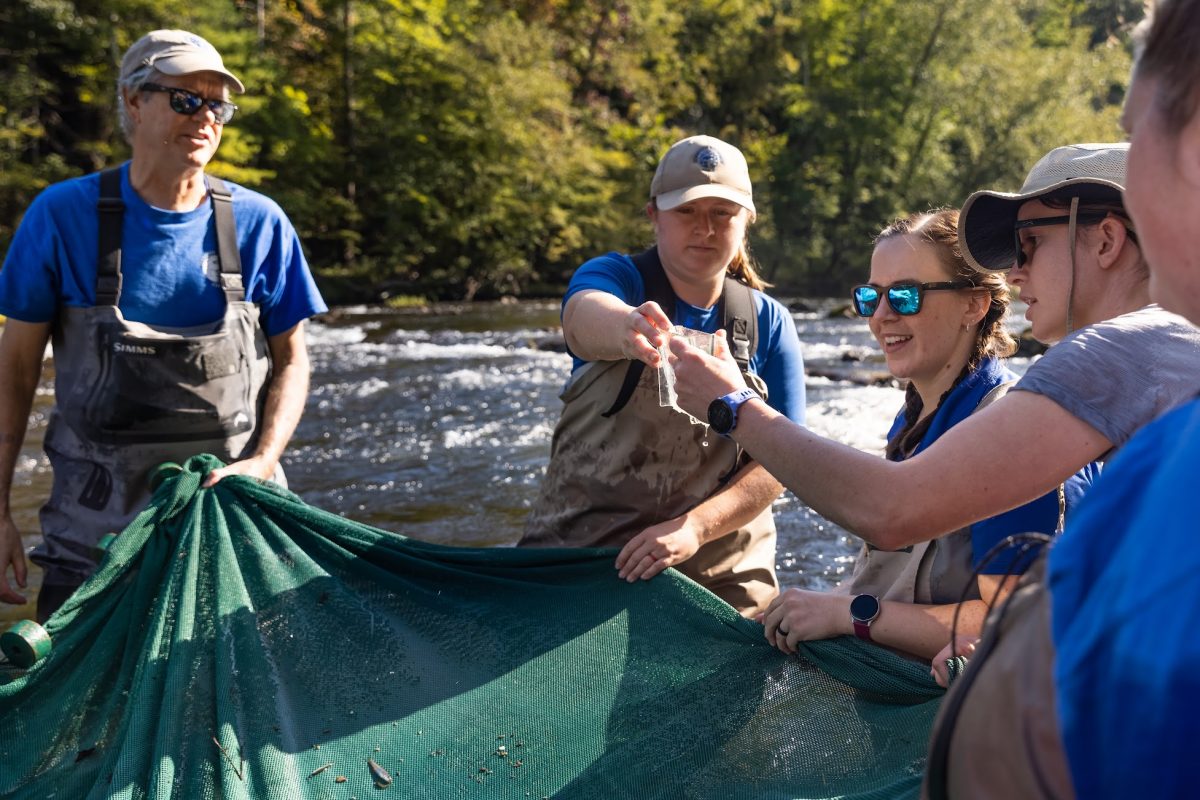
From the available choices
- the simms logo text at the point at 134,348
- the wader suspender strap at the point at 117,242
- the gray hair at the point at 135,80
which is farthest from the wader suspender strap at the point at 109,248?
the gray hair at the point at 135,80

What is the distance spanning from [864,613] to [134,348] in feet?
7.83

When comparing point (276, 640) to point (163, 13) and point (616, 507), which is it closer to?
point (616, 507)

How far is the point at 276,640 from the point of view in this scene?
2.86 meters

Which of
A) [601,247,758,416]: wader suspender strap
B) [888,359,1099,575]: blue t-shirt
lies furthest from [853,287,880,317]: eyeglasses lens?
[888,359,1099,575]: blue t-shirt

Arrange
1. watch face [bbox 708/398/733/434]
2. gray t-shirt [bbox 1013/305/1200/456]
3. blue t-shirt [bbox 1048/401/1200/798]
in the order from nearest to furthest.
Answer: blue t-shirt [bbox 1048/401/1200/798] < gray t-shirt [bbox 1013/305/1200/456] < watch face [bbox 708/398/733/434]

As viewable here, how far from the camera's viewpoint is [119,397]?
3400 mm

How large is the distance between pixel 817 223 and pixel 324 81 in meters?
21.3

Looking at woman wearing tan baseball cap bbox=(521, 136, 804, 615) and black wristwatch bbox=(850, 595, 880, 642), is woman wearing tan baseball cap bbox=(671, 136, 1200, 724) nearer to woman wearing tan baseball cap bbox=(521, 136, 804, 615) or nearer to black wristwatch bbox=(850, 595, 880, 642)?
black wristwatch bbox=(850, 595, 880, 642)

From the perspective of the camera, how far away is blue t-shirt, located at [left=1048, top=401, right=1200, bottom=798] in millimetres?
752

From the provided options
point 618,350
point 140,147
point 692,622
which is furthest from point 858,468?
point 140,147

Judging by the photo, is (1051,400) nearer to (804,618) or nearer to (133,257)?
(804,618)

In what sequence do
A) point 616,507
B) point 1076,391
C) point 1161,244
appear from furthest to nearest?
point 616,507, point 1076,391, point 1161,244

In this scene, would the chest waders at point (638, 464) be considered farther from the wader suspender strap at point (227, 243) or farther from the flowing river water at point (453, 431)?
the flowing river water at point (453, 431)

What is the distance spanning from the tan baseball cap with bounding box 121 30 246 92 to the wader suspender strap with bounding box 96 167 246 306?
0.37m
